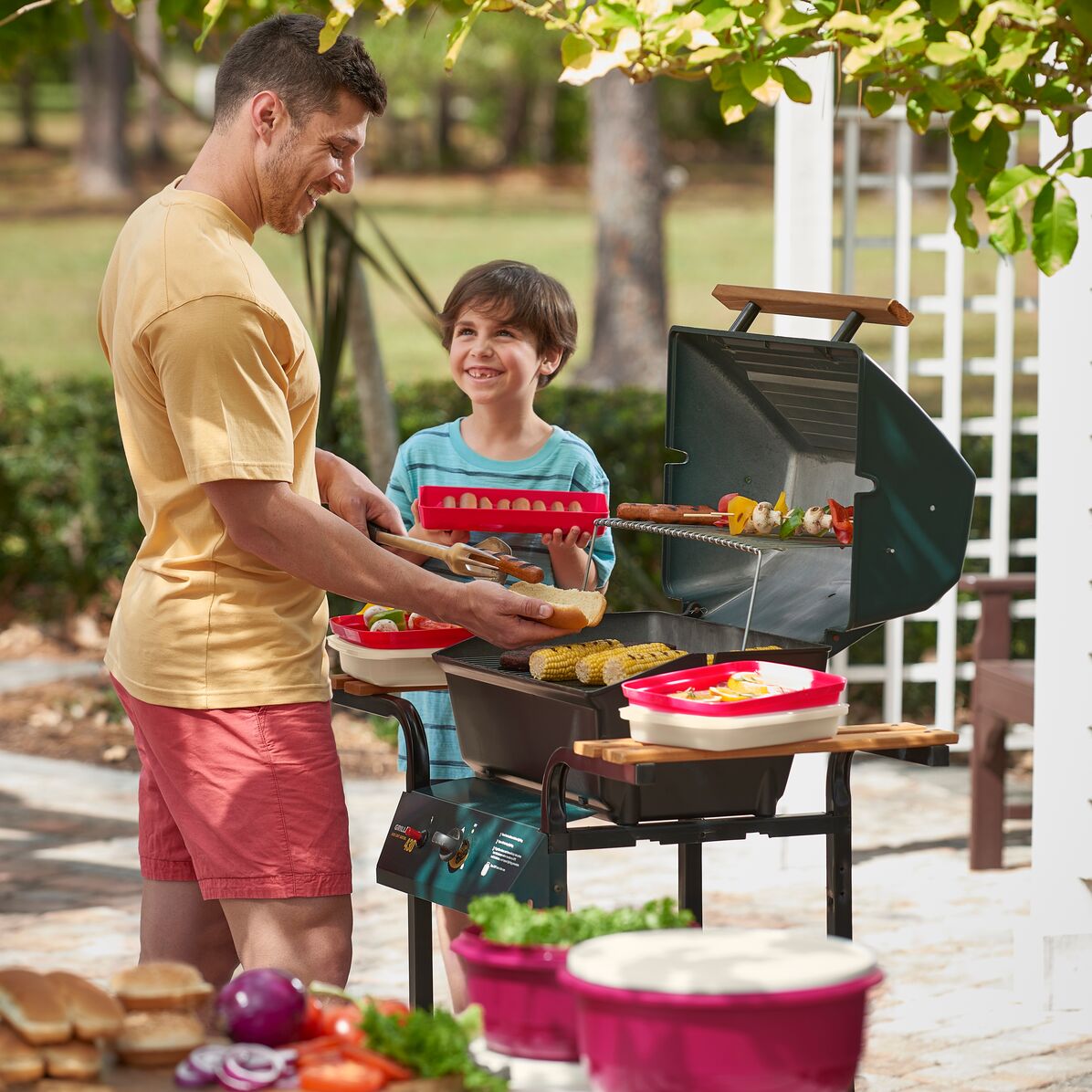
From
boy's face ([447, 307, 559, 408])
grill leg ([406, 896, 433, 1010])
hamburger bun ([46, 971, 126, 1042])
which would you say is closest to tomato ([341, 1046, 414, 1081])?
hamburger bun ([46, 971, 126, 1042])

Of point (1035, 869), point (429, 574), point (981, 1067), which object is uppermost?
point (429, 574)

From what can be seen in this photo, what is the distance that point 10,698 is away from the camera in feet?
26.1

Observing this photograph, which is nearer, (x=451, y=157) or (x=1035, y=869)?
(x=1035, y=869)

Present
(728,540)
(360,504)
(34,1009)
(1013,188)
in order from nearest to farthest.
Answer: (34,1009) < (1013,188) < (728,540) < (360,504)

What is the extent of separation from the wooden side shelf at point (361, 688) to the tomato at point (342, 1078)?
1442 millimetres

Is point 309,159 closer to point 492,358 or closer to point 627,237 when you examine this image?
point 492,358

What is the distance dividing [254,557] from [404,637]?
543 mm

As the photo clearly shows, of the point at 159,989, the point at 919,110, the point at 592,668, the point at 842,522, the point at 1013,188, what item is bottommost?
the point at 159,989

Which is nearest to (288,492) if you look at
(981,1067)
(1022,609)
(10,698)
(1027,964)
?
(981,1067)

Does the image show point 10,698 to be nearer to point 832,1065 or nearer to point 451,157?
point 832,1065

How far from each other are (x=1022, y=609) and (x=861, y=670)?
0.78 m

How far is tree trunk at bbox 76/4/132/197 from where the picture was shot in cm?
2518

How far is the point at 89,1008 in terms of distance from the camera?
1933 mm

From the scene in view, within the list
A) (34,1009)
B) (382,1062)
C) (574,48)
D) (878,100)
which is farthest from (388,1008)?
(878,100)
